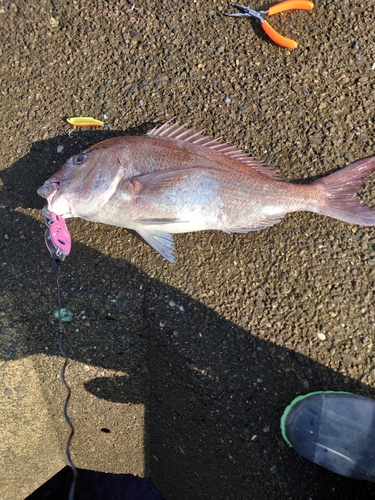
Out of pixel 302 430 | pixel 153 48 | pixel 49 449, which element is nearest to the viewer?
pixel 302 430

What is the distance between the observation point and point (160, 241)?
2.32 meters

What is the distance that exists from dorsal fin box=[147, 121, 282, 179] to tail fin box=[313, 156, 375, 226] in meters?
0.36

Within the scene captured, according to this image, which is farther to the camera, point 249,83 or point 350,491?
point 249,83

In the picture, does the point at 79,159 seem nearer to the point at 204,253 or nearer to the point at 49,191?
the point at 49,191

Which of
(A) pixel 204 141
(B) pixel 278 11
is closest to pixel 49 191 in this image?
(A) pixel 204 141

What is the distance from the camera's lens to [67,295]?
2531 millimetres

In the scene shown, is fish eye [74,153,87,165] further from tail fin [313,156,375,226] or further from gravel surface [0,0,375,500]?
tail fin [313,156,375,226]

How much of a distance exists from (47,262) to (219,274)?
117 cm

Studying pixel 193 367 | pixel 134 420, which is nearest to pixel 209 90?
pixel 193 367

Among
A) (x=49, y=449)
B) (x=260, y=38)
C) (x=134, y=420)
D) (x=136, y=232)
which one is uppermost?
(x=260, y=38)

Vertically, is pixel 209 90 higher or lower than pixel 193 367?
higher

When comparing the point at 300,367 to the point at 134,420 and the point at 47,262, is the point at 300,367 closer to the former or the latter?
the point at 134,420

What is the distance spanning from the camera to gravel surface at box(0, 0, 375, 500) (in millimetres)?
2404

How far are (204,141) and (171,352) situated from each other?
1.39m
